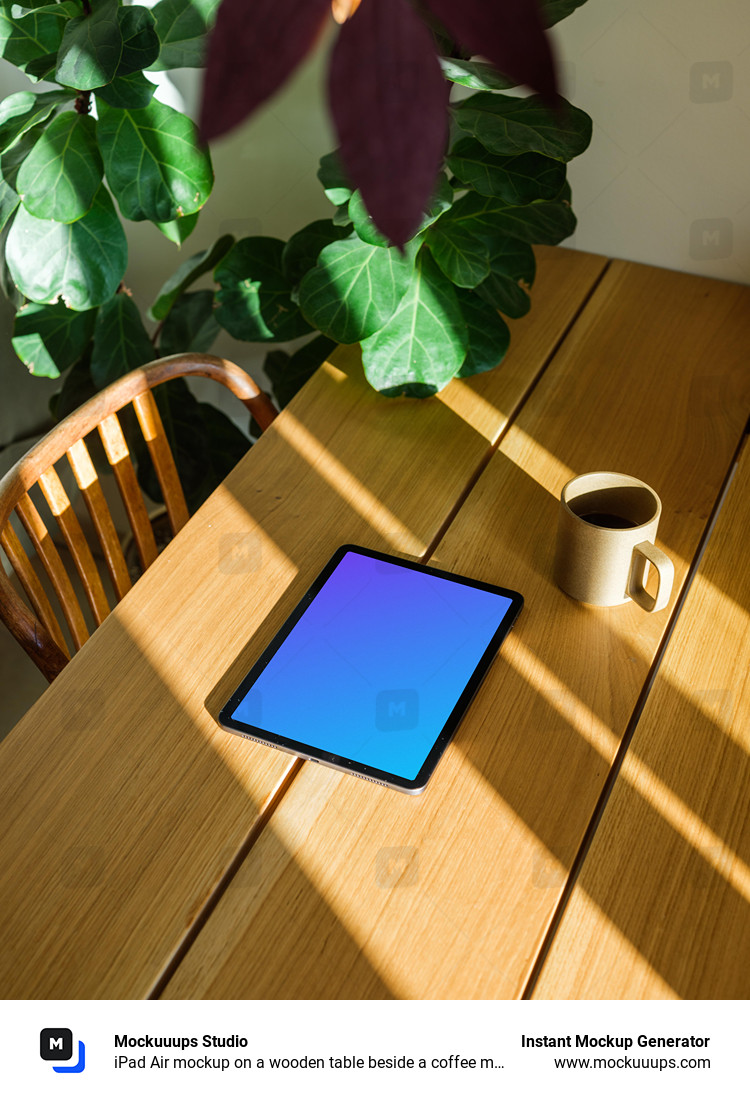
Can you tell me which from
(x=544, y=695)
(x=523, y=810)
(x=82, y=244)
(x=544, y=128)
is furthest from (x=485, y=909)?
(x=82, y=244)

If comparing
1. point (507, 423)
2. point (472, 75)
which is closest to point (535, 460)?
point (507, 423)

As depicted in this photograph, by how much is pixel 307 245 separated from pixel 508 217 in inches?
12.8

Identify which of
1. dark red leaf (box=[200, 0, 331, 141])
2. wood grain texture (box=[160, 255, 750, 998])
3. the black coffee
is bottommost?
wood grain texture (box=[160, 255, 750, 998])

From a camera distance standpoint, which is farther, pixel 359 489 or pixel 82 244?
pixel 82 244

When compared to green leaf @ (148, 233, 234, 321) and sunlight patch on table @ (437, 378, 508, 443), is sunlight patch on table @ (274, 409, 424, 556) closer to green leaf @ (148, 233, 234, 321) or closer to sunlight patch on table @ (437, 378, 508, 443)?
sunlight patch on table @ (437, 378, 508, 443)

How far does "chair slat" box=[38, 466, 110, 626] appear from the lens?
1.18 meters

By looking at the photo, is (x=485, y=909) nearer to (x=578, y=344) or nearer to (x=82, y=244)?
(x=578, y=344)

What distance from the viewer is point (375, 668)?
94 cm

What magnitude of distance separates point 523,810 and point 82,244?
110 cm

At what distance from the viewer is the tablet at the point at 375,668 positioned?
2.85 feet

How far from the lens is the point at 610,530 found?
2.94 ft

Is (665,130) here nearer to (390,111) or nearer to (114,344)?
(114,344)

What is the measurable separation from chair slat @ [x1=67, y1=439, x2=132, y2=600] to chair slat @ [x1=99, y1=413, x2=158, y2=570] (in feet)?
0.10

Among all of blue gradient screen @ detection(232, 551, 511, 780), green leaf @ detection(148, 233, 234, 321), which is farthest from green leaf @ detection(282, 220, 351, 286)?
blue gradient screen @ detection(232, 551, 511, 780)
